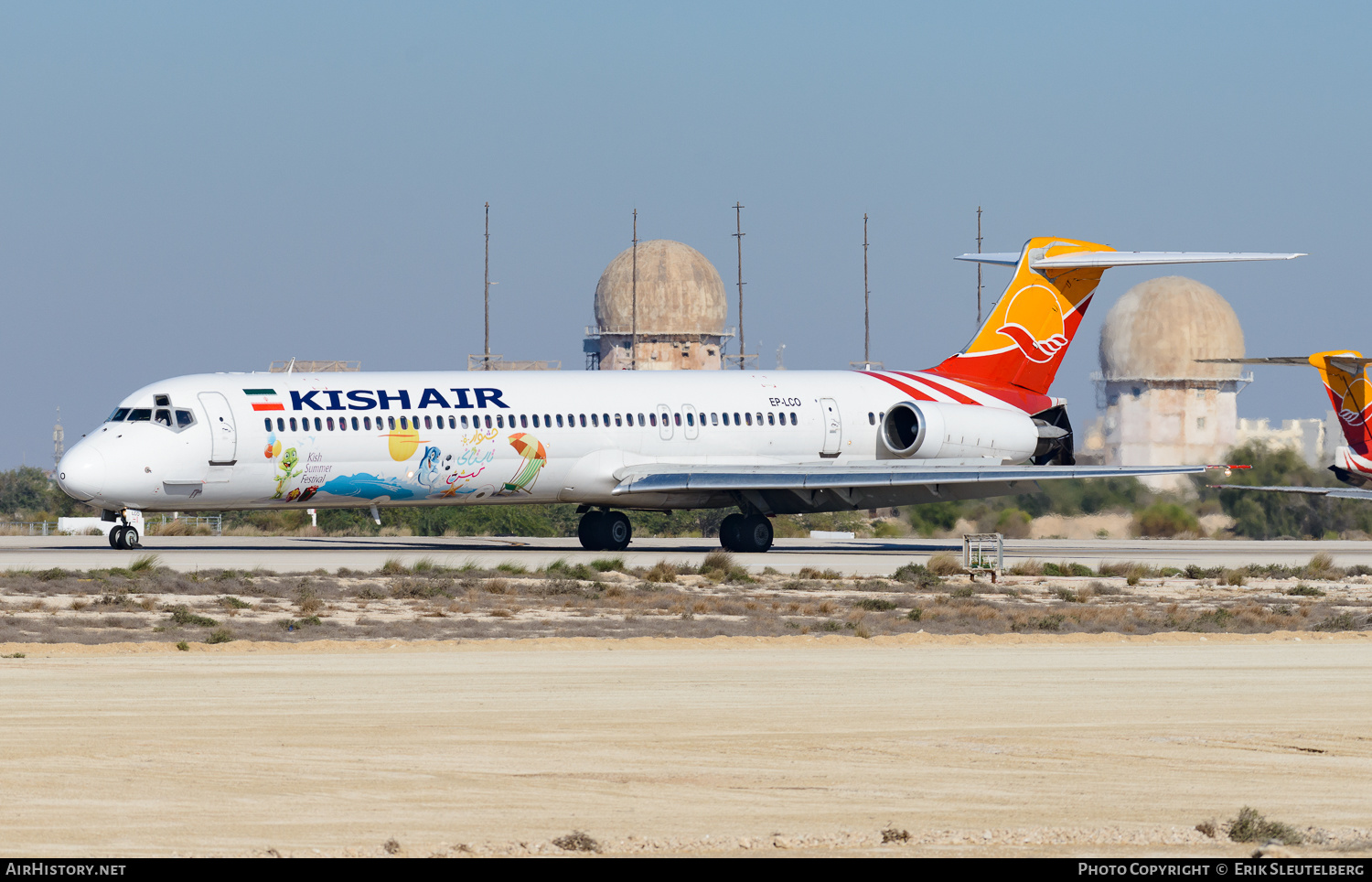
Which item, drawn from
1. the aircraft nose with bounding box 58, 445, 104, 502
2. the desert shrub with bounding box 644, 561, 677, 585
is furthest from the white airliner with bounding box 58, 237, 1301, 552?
the desert shrub with bounding box 644, 561, 677, 585

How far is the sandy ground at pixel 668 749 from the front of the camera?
1034 cm

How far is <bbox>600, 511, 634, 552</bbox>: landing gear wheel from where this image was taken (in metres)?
40.8

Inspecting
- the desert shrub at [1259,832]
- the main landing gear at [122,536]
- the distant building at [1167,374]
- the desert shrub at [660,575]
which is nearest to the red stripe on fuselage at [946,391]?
the desert shrub at [660,575]

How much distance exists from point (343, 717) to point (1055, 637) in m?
11.4

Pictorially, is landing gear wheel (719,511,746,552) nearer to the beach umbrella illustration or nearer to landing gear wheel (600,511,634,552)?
landing gear wheel (600,511,634,552)

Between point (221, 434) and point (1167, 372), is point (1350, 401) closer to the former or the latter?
point (221, 434)

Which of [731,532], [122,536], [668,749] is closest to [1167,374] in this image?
[731,532]

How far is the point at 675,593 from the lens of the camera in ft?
95.8

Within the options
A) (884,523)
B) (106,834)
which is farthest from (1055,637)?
(884,523)

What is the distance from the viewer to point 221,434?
3528cm

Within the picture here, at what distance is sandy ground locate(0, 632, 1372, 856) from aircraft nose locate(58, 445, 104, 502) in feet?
46.2

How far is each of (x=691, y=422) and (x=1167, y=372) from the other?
235ft

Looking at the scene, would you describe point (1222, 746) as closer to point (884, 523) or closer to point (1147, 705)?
point (1147, 705)

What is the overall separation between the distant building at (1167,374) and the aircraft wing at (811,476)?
205 feet
